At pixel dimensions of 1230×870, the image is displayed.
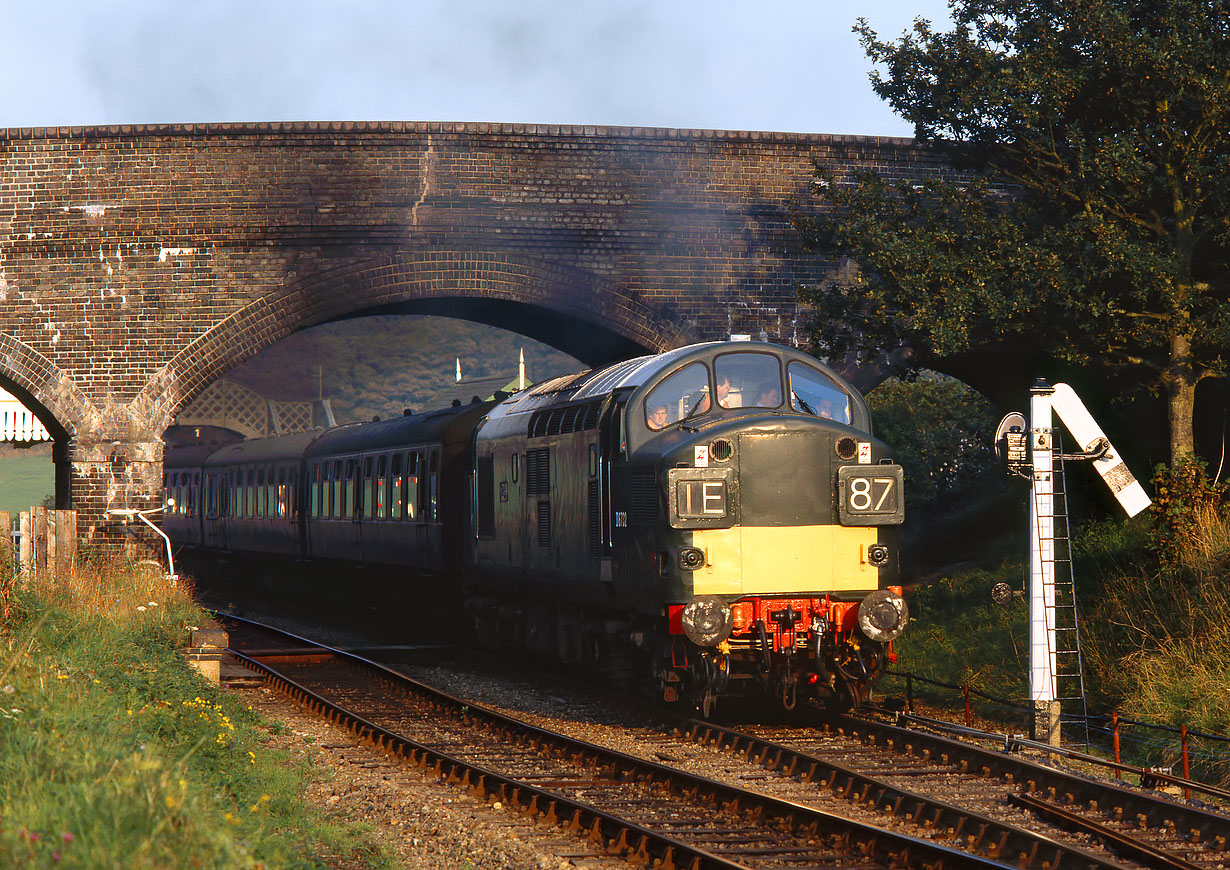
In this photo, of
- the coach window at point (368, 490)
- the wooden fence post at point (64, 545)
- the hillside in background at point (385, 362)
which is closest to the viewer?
the wooden fence post at point (64, 545)

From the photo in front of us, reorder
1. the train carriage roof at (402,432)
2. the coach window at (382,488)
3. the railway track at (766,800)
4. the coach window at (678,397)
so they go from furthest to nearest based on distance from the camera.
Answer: the coach window at (382,488)
the train carriage roof at (402,432)
the coach window at (678,397)
the railway track at (766,800)

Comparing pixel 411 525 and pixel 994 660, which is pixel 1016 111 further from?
pixel 411 525

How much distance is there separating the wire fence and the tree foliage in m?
4.52

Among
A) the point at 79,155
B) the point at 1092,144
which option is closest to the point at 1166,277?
the point at 1092,144

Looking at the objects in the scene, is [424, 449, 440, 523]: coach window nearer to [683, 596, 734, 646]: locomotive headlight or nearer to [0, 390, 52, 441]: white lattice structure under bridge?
[683, 596, 734, 646]: locomotive headlight

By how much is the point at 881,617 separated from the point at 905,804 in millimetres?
2853

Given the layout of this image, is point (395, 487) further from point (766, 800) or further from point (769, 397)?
point (766, 800)

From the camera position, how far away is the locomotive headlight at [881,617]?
1220cm

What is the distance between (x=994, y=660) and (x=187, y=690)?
9.04 metres

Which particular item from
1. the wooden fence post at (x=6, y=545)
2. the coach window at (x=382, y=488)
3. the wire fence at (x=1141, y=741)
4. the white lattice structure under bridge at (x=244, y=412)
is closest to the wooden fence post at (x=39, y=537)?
the wooden fence post at (x=6, y=545)

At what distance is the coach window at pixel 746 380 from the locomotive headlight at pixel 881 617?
2.08 m

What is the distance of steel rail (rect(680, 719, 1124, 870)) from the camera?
325 inches

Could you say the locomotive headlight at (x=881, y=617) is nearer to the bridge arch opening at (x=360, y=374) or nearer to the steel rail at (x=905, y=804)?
the steel rail at (x=905, y=804)

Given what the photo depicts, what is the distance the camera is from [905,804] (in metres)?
9.55
